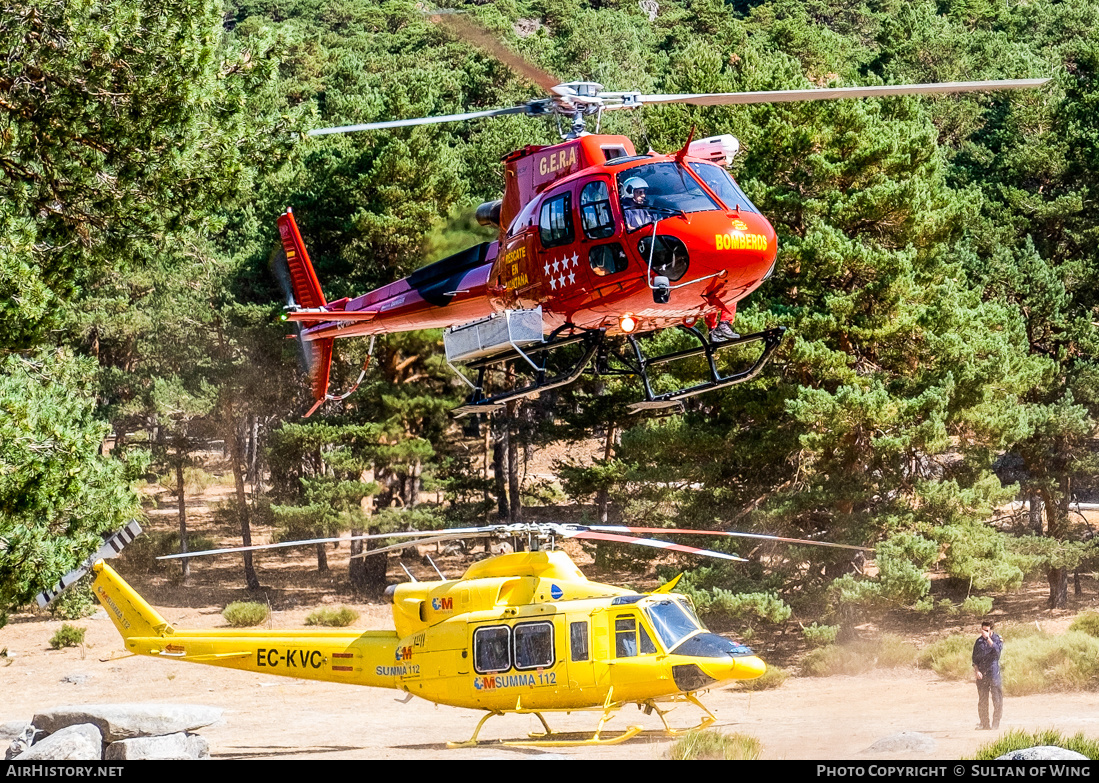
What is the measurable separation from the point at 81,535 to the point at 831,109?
57.5ft

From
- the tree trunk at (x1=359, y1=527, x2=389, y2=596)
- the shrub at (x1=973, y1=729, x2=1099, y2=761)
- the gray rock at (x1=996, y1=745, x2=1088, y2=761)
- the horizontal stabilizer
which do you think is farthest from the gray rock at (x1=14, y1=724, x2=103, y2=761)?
the tree trunk at (x1=359, y1=527, x2=389, y2=596)

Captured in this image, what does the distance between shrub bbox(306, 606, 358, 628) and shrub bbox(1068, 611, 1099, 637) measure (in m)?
15.8

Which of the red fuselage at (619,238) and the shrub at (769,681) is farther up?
the red fuselage at (619,238)

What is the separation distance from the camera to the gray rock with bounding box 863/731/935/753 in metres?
13.1

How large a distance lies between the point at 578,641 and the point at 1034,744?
16.0 feet

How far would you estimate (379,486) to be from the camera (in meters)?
31.8

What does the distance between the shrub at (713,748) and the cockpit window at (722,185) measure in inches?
230

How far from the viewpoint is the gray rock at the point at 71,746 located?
47.2ft

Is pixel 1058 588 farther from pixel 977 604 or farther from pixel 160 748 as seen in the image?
pixel 160 748

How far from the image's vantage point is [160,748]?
14945 millimetres

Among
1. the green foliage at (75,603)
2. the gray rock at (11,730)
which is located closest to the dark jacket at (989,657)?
the gray rock at (11,730)

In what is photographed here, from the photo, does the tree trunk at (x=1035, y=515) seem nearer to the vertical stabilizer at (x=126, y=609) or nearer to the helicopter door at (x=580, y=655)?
the helicopter door at (x=580, y=655)

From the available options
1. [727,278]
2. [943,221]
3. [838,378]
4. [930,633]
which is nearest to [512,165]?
[727,278]

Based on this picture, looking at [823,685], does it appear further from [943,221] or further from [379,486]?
[379,486]
